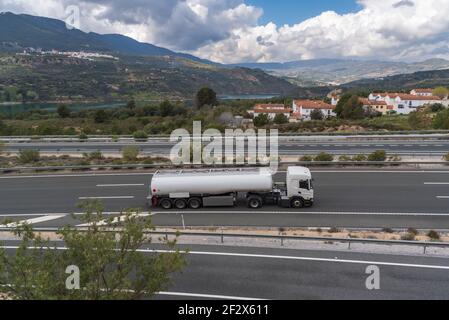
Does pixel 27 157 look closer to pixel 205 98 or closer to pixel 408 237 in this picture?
pixel 408 237

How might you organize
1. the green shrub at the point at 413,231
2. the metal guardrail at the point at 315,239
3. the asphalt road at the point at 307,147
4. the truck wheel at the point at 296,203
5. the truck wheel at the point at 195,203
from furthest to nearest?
the asphalt road at the point at 307,147
the truck wheel at the point at 195,203
the truck wheel at the point at 296,203
the green shrub at the point at 413,231
the metal guardrail at the point at 315,239

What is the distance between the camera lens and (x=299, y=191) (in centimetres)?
1795

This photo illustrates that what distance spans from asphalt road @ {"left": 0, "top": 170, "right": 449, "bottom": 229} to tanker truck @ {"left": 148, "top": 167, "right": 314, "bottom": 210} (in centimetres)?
50

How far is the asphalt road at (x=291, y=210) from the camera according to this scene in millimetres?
16203

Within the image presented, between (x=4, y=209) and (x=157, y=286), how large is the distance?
50.2 feet

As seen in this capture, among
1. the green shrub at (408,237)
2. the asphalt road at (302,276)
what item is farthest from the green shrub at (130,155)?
the green shrub at (408,237)

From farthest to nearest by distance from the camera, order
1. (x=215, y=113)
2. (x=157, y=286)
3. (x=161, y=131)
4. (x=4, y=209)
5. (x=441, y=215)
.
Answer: (x=215, y=113) → (x=161, y=131) → (x=4, y=209) → (x=441, y=215) → (x=157, y=286)

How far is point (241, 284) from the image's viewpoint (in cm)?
1031

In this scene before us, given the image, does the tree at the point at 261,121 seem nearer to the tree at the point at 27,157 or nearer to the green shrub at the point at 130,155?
the green shrub at the point at 130,155

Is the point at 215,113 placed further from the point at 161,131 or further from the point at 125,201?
the point at 125,201

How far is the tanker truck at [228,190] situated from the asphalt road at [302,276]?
5240 millimetres
